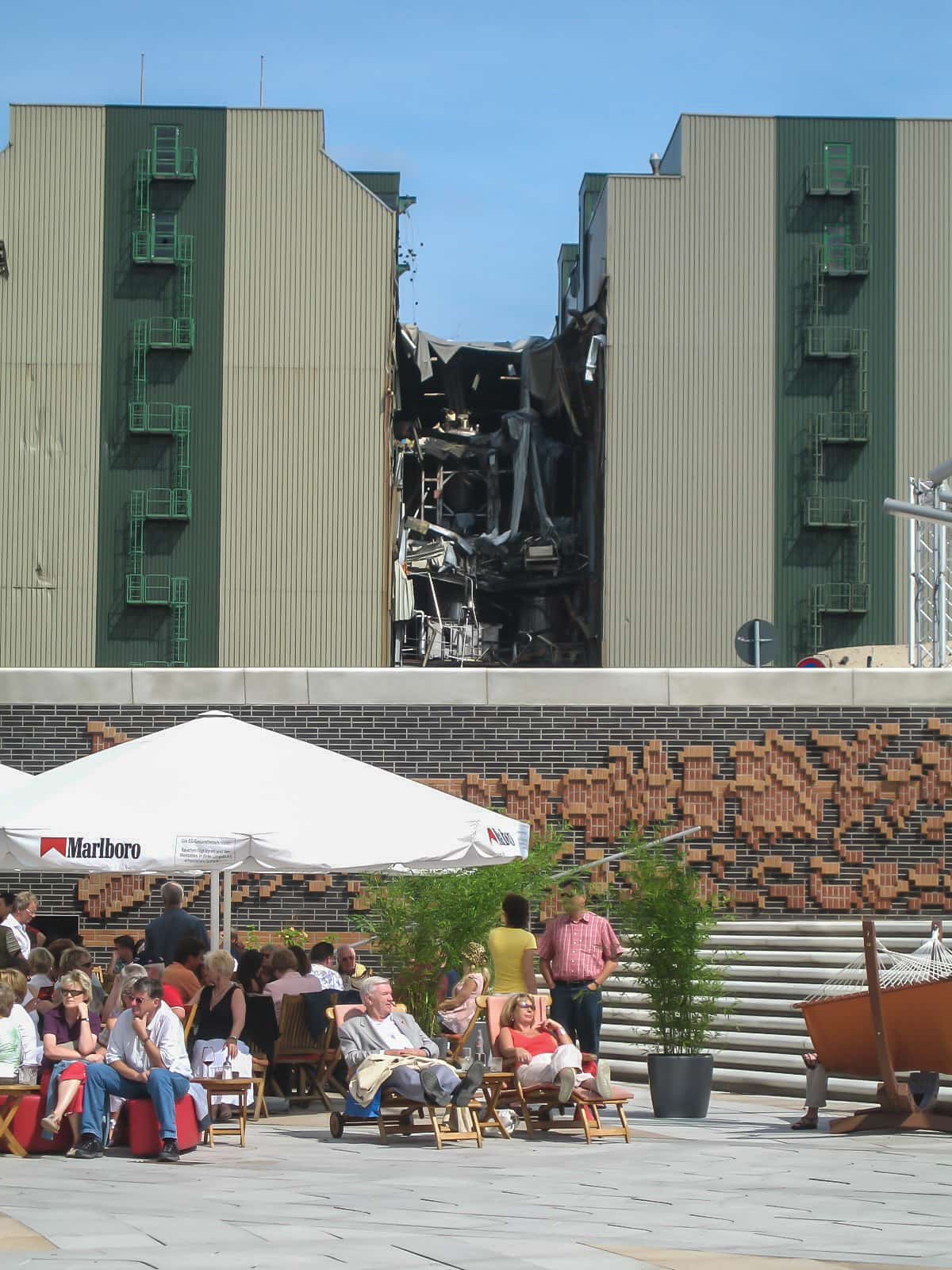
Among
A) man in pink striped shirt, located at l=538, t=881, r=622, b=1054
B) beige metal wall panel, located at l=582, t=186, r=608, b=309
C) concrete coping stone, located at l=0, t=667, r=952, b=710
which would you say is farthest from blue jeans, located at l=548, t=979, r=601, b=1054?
beige metal wall panel, located at l=582, t=186, r=608, b=309

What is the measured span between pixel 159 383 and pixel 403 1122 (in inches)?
1084

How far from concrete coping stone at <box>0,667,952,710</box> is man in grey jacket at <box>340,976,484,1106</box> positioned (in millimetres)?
9477

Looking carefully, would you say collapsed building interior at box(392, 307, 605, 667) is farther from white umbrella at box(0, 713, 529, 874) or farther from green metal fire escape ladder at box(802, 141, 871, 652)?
white umbrella at box(0, 713, 529, 874)

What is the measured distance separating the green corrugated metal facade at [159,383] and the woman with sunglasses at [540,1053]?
25.7 metres

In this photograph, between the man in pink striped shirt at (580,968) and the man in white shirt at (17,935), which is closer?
the man in pink striped shirt at (580,968)

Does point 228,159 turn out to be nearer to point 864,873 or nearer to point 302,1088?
point 864,873

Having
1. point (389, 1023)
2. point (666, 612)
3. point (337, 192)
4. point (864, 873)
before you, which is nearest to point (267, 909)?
point (864, 873)

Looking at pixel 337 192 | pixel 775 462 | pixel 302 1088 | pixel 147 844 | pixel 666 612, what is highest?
pixel 337 192

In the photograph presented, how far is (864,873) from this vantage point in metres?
20.0

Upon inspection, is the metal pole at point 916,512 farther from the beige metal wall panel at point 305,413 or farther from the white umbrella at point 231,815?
the beige metal wall panel at point 305,413

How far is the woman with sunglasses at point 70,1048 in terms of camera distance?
32.8 ft

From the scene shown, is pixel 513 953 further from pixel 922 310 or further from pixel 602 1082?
pixel 922 310

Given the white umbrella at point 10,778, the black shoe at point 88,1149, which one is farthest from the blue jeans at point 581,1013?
the white umbrella at point 10,778

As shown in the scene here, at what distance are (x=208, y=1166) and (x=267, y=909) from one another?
1063 centimetres
